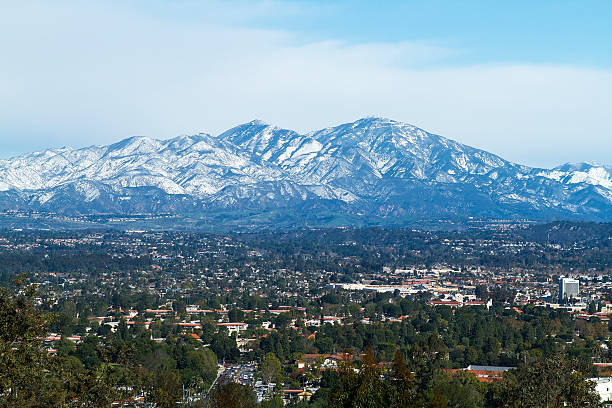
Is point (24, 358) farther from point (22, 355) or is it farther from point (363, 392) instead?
point (363, 392)

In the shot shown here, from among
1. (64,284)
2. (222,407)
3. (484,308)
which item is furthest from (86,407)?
(64,284)

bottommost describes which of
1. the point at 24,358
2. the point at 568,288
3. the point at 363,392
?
the point at 568,288

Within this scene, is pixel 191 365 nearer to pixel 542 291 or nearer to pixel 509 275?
pixel 542 291

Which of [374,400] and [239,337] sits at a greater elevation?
[374,400]

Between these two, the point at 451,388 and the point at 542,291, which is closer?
the point at 451,388

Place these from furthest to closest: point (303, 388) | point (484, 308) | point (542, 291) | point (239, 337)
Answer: point (542, 291), point (484, 308), point (239, 337), point (303, 388)

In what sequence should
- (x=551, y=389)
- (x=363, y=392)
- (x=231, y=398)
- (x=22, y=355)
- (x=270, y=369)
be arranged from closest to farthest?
(x=22, y=355) < (x=363, y=392) < (x=551, y=389) < (x=231, y=398) < (x=270, y=369)

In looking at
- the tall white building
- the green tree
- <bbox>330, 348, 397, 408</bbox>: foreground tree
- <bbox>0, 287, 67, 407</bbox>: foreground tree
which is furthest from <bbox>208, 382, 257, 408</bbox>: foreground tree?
the tall white building

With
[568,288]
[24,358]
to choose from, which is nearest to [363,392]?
[24,358]

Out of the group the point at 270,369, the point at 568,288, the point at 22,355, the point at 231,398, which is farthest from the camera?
the point at 568,288

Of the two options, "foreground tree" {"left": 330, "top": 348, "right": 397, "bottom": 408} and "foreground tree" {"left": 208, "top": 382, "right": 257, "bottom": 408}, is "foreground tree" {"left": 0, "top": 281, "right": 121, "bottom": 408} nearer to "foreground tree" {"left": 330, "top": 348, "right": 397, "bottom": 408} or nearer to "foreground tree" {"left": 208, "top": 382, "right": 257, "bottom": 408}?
"foreground tree" {"left": 330, "top": 348, "right": 397, "bottom": 408}

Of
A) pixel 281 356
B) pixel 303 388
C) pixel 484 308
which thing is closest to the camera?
pixel 303 388
